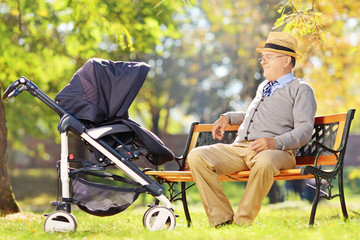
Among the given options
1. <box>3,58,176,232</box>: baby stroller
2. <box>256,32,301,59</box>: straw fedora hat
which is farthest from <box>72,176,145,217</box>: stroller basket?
<box>256,32,301,59</box>: straw fedora hat

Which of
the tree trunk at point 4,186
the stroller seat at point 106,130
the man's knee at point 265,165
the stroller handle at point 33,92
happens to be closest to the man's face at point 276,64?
the man's knee at point 265,165

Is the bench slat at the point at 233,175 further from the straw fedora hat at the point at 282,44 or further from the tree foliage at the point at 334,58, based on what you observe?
the tree foliage at the point at 334,58

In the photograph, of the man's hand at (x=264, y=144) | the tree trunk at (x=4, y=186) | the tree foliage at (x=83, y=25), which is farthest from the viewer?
the tree foliage at (x=83, y=25)

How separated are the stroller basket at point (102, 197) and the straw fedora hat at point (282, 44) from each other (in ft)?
5.44

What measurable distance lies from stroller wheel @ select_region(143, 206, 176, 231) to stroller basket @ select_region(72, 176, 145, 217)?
191 mm

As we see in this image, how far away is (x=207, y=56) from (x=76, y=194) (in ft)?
73.4

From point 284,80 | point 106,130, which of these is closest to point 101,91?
point 106,130

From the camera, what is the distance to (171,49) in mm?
26391

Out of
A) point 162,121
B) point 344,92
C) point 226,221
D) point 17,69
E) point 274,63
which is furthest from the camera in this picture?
point 162,121

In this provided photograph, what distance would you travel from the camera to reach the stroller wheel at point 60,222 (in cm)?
462

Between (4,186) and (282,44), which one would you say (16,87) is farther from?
(4,186)

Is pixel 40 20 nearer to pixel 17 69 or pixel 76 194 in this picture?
pixel 17 69

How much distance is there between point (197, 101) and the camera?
28203 mm

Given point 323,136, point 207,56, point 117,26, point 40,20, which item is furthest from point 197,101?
point 323,136
